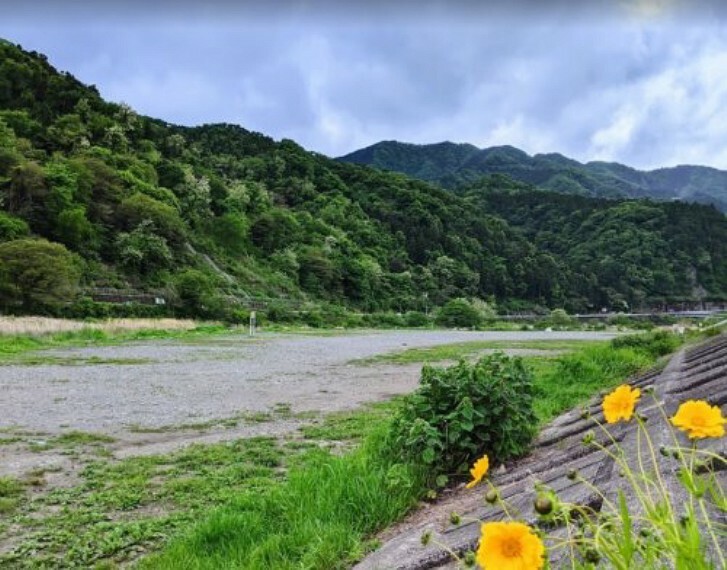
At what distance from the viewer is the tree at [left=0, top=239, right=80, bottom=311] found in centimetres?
3412

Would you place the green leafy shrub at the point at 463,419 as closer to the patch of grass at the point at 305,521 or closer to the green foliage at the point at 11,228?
the patch of grass at the point at 305,521

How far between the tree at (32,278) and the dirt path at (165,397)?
816 inches

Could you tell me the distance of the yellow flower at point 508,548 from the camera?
34.8 inches

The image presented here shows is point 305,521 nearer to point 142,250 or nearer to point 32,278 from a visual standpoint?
point 32,278

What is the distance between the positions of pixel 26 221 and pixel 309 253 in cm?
3901

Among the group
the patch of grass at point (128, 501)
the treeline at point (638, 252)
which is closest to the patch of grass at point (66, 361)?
the patch of grass at point (128, 501)

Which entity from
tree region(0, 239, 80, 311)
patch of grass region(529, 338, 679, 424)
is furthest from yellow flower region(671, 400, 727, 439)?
tree region(0, 239, 80, 311)

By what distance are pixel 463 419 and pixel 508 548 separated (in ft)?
8.65

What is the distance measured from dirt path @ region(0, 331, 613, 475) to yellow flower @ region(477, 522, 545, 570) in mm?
4974

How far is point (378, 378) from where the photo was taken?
12.6 m

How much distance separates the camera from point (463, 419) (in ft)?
11.4

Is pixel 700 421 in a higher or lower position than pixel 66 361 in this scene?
higher

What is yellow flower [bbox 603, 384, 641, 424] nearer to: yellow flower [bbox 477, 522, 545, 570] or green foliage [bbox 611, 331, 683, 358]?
yellow flower [bbox 477, 522, 545, 570]

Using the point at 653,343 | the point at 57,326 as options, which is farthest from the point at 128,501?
the point at 57,326
